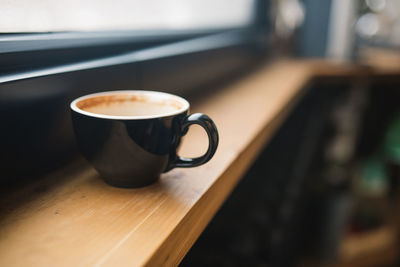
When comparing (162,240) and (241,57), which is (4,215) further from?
(241,57)

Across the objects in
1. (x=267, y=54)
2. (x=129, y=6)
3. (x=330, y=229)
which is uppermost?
(x=129, y=6)

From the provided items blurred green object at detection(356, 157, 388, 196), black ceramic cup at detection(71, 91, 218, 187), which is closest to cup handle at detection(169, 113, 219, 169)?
black ceramic cup at detection(71, 91, 218, 187)

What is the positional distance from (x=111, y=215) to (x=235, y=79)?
83 cm

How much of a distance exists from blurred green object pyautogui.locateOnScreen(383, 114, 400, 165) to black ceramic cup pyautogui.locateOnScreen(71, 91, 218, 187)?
1.67 metres

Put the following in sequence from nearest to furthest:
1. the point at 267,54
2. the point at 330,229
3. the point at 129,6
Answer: the point at 129,6
the point at 330,229
the point at 267,54

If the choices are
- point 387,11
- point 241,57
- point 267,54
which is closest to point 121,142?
point 241,57

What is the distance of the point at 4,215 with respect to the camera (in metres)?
0.32

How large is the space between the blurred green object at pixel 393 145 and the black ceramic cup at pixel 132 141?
167cm

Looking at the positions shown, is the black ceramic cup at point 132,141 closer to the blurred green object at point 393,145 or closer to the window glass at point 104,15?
the window glass at point 104,15

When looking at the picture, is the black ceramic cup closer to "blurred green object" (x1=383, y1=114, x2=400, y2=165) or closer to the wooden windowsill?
the wooden windowsill

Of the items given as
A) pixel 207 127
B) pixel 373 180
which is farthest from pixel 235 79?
pixel 373 180

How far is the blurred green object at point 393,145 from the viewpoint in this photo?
1759 millimetres

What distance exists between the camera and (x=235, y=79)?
3.59 feet

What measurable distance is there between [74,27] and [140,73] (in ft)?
0.41
